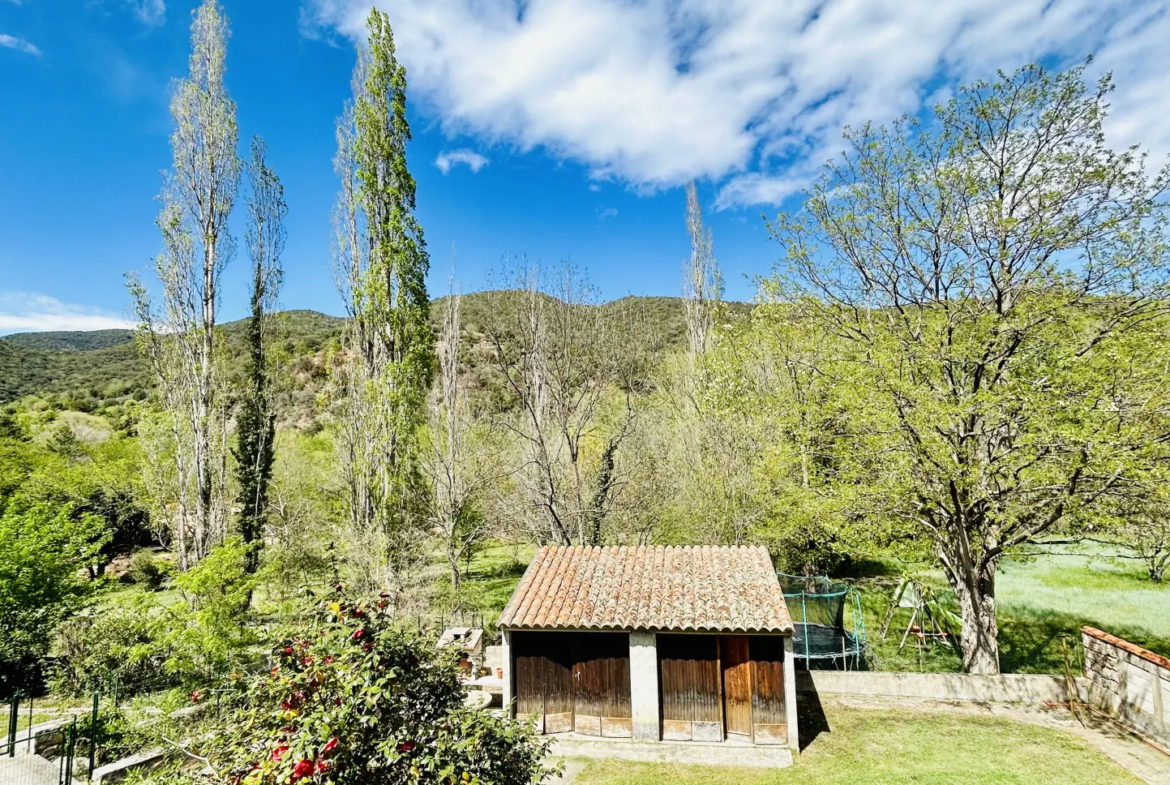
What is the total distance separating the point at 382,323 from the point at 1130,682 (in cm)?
1962

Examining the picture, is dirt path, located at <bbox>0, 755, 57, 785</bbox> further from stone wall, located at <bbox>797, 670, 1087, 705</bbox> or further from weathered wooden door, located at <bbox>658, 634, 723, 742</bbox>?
stone wall, located at <bbox>797, 670, 1087, 705</bbox>

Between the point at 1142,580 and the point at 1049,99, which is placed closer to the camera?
the point at 1049,99

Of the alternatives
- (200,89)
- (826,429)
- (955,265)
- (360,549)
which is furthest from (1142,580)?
(200,89)

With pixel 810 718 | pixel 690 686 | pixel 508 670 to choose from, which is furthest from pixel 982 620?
pixel 508 670

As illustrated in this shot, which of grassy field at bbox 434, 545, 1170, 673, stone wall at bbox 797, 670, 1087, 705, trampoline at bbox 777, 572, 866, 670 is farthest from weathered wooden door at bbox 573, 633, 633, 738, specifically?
grassy field at bbox 434, 545, 1170, 673

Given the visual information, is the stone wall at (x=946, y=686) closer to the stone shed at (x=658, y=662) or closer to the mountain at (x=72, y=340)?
the stone shed at (x=658, y=662)

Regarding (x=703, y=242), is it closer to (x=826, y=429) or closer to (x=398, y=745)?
(x=826, y=429)

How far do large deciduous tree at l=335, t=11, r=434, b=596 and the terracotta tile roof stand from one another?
6.12 meters

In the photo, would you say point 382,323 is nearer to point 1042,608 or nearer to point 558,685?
point 558,685

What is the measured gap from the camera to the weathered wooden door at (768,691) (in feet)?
34.2

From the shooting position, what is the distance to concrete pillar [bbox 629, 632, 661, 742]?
10.7m

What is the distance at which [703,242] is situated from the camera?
2708 centimetres

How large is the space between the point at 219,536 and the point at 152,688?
385 centimetres

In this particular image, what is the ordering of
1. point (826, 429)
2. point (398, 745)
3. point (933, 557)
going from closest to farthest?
1. point (398, 745)
2. point (933, 557)
3. point (826, 429)
